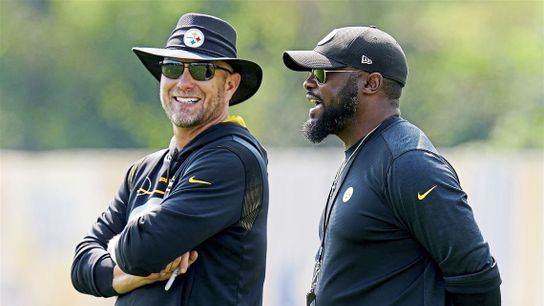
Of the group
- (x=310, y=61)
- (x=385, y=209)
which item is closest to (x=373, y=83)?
(x=310, y=61)

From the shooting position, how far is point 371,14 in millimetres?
44094

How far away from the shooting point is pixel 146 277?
5469 mm

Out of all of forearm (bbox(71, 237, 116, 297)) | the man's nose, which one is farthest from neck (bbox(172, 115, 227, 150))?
forearm (bbox(71, 237, 116, 297))

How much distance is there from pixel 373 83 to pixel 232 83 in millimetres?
879

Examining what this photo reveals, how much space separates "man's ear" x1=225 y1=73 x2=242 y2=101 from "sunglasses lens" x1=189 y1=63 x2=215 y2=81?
141 millimetres

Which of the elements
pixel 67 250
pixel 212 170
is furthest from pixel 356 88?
pixel 67 250

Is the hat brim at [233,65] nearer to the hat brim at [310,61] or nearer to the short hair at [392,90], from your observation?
the hat brim at [310,61]

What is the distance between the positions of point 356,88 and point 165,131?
3036cm

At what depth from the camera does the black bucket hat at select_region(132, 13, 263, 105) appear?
231 inches

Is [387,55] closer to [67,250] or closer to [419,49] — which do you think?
[67,250]

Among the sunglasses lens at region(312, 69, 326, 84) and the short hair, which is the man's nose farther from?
the short hair

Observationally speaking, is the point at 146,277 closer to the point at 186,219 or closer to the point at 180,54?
the point at 186,219

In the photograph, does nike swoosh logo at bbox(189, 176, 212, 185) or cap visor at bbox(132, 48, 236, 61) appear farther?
cap visor at bbox(132, 48, 236, 61)

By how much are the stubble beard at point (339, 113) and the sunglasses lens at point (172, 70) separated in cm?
75
